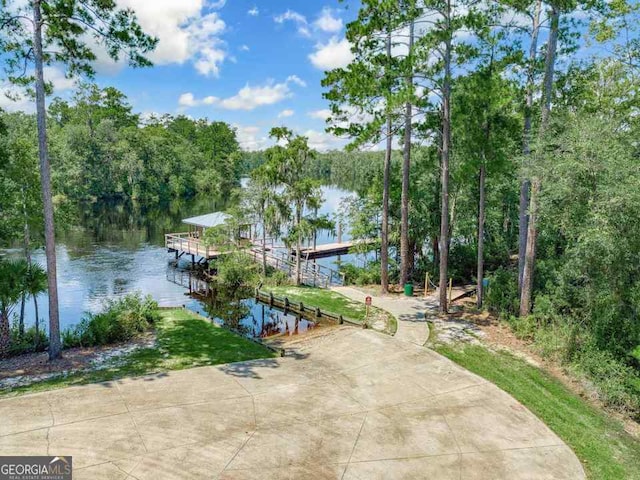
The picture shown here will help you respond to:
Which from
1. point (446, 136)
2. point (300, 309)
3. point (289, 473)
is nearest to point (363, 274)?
point (300, 309)

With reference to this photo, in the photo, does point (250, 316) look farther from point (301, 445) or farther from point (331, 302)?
point (301, 445)

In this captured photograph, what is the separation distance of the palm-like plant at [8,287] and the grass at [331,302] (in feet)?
33.7

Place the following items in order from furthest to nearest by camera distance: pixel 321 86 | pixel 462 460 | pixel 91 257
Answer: pixel 91 257, pixel 321 86, pixel 462 460

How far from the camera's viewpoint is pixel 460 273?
23078mm

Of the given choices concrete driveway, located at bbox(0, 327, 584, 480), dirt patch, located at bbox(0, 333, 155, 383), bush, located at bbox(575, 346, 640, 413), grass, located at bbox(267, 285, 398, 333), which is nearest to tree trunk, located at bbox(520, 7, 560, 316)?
bush, located at bbox(575, 346, 640, 413)

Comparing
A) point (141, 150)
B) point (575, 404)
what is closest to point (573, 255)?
point (575, 404)

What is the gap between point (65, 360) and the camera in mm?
11898

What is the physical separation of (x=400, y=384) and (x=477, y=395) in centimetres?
179

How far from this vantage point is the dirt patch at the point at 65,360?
1112 centimetres

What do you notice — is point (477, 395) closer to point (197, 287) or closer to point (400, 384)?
point (400, 384)

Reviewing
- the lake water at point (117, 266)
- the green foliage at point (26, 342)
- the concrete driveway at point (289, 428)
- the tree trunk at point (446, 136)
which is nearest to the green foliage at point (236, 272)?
the lake water at point (117, 266)

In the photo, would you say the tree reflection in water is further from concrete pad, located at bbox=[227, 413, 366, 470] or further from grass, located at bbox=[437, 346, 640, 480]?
concrete pad, located at bbox=[227, 413, 366, 470]

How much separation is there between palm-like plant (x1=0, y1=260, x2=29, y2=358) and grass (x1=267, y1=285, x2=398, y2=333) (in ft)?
33.7

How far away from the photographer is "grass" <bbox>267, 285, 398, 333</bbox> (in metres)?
16.4
